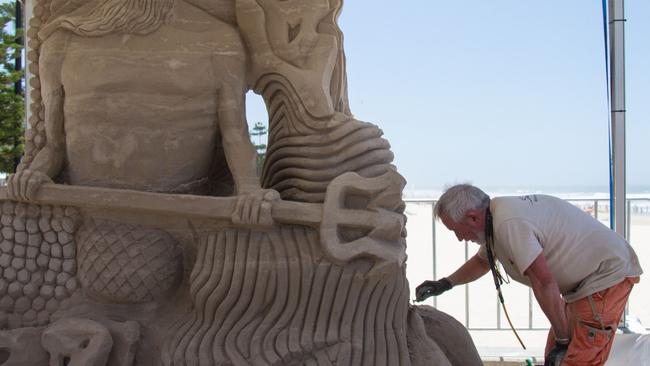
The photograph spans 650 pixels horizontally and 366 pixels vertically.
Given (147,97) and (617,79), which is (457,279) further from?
(617,79)

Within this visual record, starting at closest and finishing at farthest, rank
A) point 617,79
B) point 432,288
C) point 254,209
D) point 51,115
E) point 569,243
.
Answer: point 254,209
point 569,243
point 51,115
point 432,288
point 617,79

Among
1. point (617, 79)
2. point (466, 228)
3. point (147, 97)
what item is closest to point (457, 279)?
point (466, 228)


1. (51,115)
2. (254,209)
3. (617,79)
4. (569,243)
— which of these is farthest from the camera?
(617,79)

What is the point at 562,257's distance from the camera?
1959mm

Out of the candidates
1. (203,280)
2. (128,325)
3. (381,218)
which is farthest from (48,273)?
(381,218)

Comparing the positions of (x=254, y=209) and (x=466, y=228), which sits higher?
(x=254, y=209)

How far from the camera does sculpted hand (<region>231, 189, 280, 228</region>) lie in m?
1.84

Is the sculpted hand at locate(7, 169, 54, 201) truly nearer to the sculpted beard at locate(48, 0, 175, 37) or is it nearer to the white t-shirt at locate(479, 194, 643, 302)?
the sculpted beard at locate(48, 0, 175, 37)

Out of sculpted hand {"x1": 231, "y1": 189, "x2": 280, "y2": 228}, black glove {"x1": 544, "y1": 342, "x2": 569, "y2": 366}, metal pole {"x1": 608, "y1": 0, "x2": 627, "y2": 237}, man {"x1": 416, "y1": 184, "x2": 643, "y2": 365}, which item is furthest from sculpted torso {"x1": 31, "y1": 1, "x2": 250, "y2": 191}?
metal pole {"x1": 608, "y1": 0, "x2": 627, "y2": 237}

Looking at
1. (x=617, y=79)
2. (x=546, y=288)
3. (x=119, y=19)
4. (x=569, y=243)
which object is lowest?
(x=546, y=288)

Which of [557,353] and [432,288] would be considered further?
[432,288]

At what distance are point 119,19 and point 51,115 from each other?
1.45ft

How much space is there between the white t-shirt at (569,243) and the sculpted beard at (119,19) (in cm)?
139

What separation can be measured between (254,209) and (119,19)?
2.75 feet
